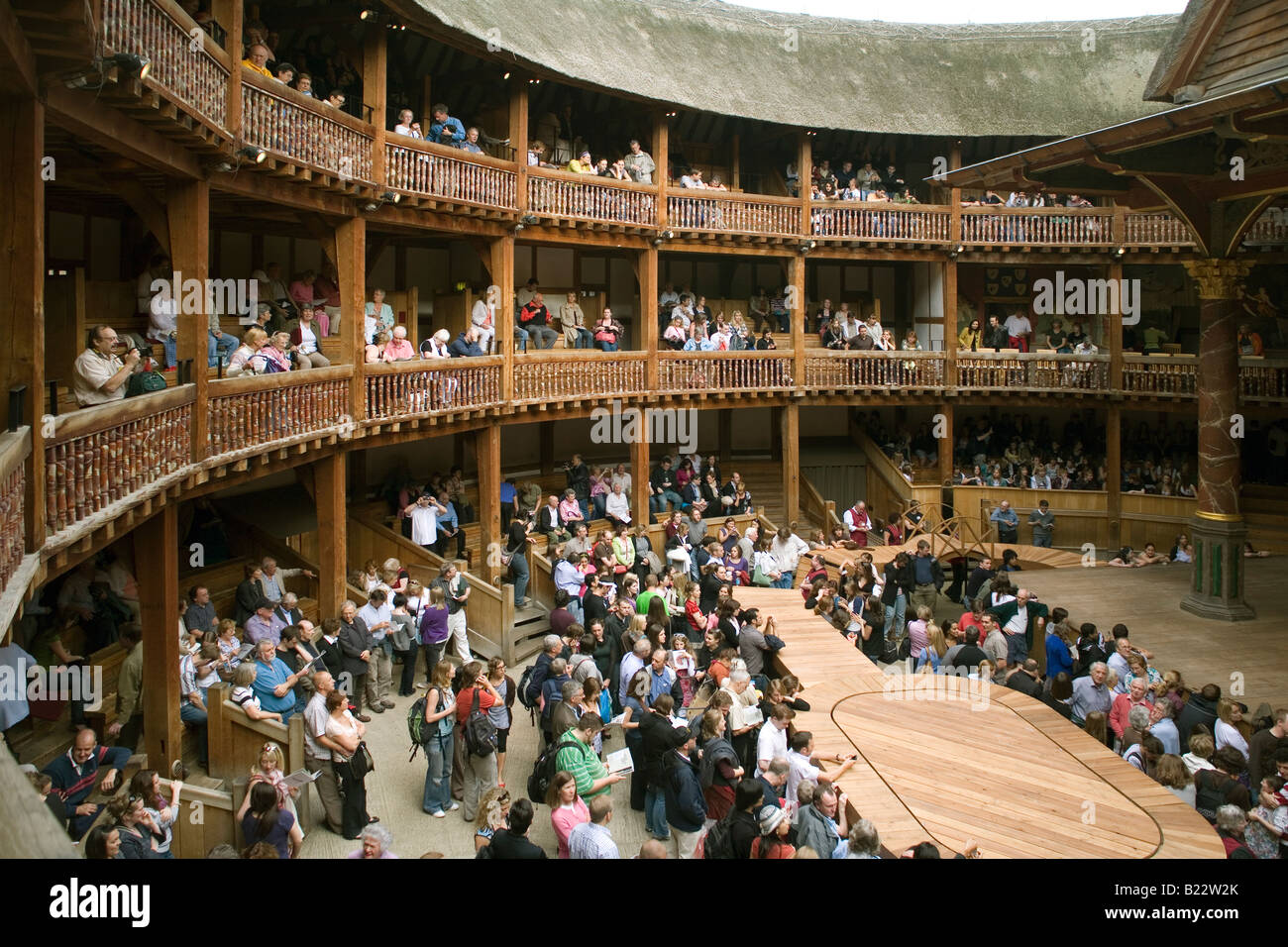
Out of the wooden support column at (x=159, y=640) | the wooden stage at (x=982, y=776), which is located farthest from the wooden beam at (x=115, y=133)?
the wooden stage at (x=982, y=776)

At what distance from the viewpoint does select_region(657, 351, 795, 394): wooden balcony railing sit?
2488 centimetres

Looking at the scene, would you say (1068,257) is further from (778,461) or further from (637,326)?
(637,326)

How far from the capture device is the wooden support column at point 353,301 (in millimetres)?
16609

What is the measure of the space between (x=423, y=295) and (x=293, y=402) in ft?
30.4

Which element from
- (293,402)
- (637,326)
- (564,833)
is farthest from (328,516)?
(637,326)

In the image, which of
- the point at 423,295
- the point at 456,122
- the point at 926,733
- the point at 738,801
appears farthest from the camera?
the point at 423,295

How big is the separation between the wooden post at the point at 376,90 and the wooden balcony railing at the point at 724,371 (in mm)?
9177

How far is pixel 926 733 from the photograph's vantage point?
39.5ft

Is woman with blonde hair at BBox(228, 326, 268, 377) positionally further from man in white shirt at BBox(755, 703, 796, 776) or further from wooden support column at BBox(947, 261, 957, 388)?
wooden support column at BBox(947, 261, 957, 388)

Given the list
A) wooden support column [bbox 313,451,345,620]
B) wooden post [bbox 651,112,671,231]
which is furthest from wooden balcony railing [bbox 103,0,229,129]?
wooden post [bbox 651,112,671,231]

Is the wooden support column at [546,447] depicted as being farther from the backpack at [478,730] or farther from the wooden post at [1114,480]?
the backpack at [478,730]

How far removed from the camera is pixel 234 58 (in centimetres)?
1274

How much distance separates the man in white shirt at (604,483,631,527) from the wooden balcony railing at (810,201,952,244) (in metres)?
8.41

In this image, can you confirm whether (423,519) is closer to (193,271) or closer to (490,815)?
(193,271)
